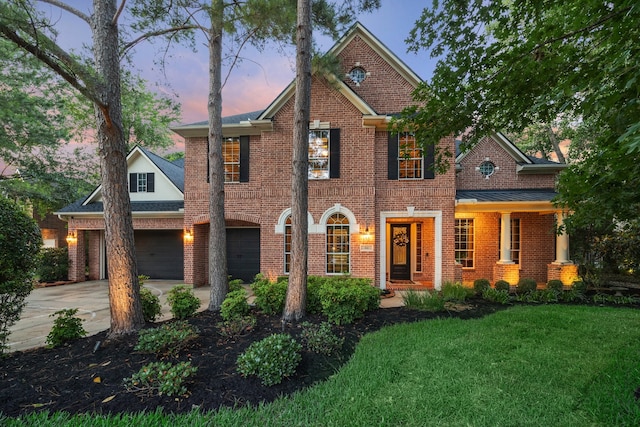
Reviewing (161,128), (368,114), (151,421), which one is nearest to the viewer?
(151,421)

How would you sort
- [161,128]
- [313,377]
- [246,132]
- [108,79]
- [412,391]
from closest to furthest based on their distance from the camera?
[412,391] < [313,377] < [108,79] < [246,132] < [161,128]

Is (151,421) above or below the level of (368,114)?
below

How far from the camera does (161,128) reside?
69.3ft

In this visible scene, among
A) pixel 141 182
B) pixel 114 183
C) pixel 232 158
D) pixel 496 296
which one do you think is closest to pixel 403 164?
pixel 496 296

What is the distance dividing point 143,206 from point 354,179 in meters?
8.63

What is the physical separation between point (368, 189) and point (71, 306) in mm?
9249

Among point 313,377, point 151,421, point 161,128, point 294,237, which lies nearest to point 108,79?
point 294,237

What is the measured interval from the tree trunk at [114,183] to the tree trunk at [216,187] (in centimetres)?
199

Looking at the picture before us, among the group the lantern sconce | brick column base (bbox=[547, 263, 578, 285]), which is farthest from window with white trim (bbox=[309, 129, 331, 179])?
the lantern sconce

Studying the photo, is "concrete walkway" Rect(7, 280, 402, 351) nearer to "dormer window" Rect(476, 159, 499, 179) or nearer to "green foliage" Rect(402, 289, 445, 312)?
"green foliage" Rect(402, 289, 445, 312)

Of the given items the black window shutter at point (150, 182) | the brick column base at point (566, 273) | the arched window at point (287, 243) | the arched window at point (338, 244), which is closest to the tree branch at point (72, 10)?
the arched window at point (287, 243)

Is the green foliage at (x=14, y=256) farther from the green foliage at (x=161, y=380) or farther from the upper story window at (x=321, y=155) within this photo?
the upper story window at (x=321, y=155)

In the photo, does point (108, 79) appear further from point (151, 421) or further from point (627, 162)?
point (627, 162)

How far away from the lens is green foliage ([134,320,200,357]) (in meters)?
3.74
